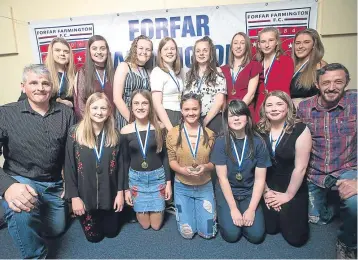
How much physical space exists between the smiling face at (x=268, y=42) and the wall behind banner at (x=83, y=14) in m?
0.62

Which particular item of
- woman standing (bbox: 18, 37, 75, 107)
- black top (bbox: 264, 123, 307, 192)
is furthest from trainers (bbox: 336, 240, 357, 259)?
woman standing (bbox: 18, 37, 75, 107)

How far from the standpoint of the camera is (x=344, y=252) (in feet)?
6.36

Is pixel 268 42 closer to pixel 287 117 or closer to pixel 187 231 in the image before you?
pixel 287 117

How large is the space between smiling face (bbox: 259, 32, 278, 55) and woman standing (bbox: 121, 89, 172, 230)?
132cm

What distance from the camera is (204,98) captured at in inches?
105

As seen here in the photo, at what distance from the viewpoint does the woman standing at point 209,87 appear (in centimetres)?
267

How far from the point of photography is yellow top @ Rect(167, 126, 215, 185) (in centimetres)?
240

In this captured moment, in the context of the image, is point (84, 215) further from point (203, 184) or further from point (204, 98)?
point (204, 98)

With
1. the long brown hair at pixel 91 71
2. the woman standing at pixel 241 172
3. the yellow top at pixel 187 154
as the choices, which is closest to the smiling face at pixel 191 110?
the yellow top at pixel 187 154

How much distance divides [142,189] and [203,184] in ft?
1.92

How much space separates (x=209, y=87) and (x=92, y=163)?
1.36m

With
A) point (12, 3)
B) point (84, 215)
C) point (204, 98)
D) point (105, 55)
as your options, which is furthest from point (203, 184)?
point (12, 3)

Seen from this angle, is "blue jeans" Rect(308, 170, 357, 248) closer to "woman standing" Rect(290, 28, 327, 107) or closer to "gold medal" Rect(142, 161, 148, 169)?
"woman standing" Rect(290, 28, 327, 107)

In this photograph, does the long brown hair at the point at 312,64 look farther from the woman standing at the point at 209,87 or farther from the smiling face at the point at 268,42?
the woman standing at the point at 209,87
